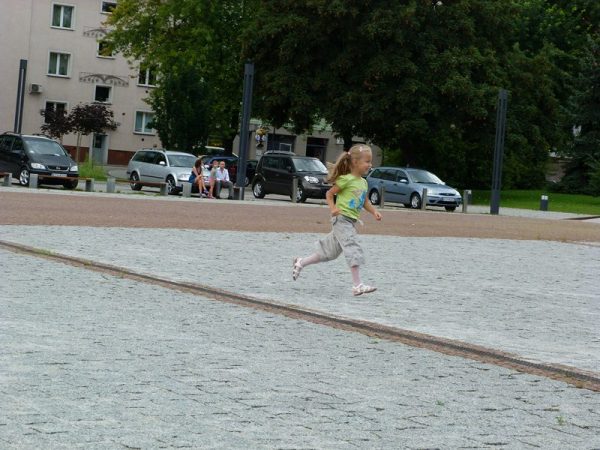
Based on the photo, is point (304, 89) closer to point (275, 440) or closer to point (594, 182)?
point (594, 182)

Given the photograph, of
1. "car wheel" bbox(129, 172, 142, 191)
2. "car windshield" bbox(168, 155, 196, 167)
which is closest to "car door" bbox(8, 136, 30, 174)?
"car wheel" bbox(129, 172, 142, 191)

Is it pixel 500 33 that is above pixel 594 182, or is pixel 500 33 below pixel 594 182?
above

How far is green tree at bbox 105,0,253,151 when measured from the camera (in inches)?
2291

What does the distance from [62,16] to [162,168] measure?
1624 inches

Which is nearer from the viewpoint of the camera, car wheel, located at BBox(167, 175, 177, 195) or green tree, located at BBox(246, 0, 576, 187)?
car wheel, located at BBox(167, 175, 177, 195)

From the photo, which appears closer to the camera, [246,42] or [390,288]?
[390,288]

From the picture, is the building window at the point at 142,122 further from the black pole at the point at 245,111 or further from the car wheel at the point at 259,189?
the black pole at the point at 245,111

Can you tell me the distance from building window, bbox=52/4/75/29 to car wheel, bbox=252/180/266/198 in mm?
39681

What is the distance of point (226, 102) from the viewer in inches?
2613

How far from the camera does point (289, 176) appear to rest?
45.3 m

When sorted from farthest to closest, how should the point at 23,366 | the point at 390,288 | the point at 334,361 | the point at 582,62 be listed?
1. the point at 582,62
2. the point at 390,288
3. the point at 334,361
4. the point at 23,366

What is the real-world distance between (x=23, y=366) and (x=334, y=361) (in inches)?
77.0

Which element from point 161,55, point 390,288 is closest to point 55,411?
point 390,288

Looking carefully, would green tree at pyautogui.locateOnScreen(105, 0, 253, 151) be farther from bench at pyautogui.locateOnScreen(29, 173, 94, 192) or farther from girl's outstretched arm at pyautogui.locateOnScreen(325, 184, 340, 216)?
girl's outstretched arm at pyautogui.locateOnScreen(325, 184, 340, 216)
